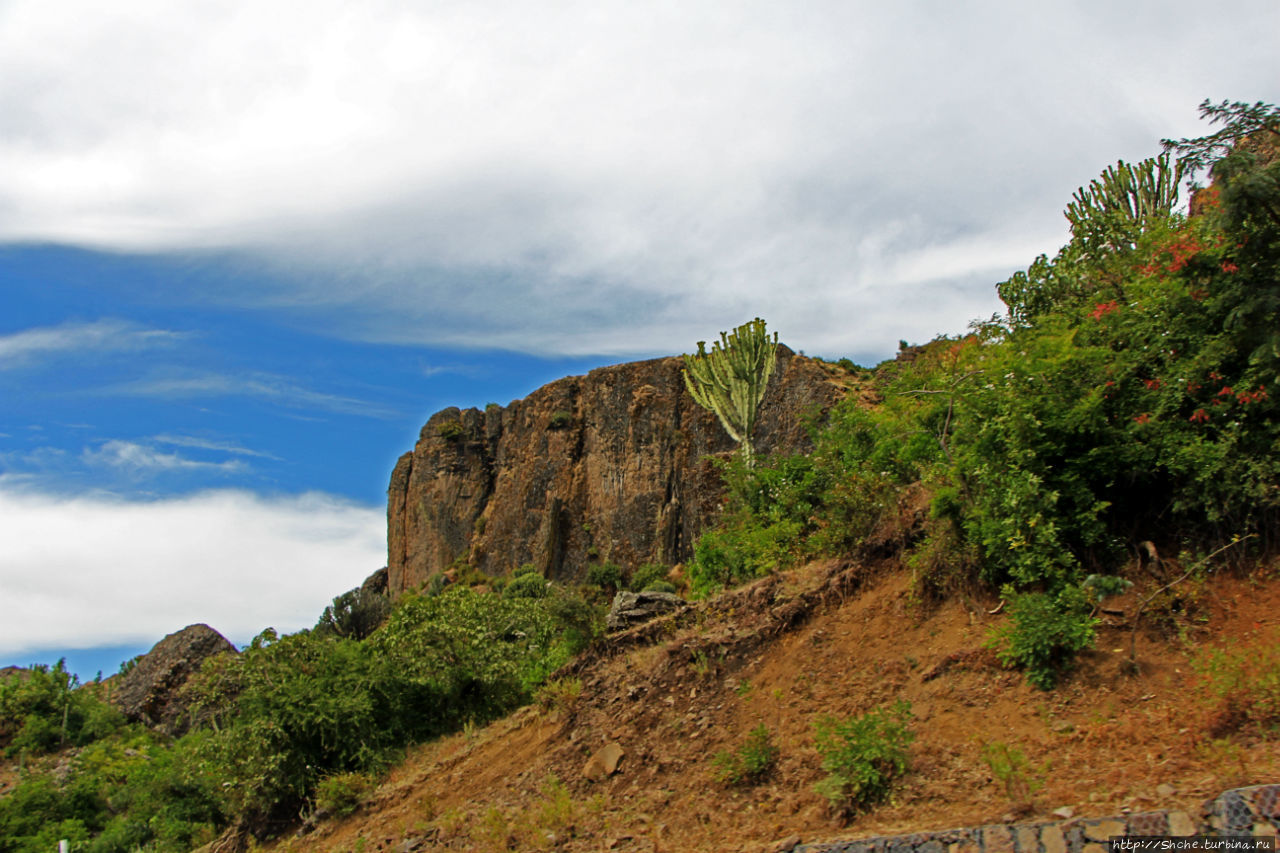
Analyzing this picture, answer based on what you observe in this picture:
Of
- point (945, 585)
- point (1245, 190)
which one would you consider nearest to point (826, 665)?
point (945, 585)

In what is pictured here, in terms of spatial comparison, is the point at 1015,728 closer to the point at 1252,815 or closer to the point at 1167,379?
the point at 1252,815

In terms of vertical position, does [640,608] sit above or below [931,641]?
above

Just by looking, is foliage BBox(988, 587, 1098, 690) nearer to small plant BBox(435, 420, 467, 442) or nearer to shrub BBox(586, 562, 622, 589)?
shrub BBox(586, 562, 622, 589)

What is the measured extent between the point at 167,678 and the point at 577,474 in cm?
2333

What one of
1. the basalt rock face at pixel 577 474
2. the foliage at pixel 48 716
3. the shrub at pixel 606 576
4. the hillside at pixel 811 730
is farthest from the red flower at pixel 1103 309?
the foliage at pixel 48 716

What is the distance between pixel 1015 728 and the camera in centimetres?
856

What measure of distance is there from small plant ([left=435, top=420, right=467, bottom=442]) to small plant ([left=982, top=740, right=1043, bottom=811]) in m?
55.2

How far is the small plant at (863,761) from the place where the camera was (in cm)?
838

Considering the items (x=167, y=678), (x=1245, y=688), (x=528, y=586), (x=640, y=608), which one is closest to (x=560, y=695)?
(x=640, y=608)

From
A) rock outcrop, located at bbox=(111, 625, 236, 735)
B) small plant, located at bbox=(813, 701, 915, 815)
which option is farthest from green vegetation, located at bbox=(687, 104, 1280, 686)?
rock outcrop, located at bbox=(111, 625, 236, 735)

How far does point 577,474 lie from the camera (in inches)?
2117

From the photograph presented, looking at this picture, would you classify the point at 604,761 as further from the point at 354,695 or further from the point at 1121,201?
the point at 1121,201

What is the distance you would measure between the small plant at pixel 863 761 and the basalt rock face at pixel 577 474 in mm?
31056

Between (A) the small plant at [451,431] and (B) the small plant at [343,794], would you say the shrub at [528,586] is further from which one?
(B) the small plant at [343,794]
